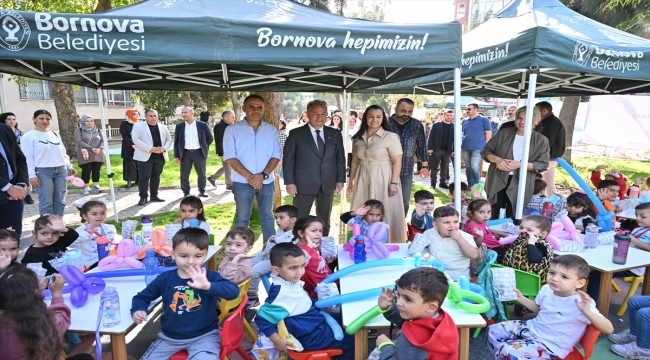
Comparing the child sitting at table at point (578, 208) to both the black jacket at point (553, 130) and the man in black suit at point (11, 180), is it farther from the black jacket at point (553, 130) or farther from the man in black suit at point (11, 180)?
the man in black suit at point (11, 180)

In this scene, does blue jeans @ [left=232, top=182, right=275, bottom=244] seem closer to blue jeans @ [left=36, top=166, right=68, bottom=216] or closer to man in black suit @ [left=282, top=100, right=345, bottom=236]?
man in black suit @ [left=282, top=100, right=345, bottom=236]

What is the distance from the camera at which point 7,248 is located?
9.53 ft

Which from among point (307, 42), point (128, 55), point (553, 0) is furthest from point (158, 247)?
point (553, 0)

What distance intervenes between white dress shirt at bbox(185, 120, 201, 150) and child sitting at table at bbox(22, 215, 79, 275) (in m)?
4.59

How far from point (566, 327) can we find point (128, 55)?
349 centimetres

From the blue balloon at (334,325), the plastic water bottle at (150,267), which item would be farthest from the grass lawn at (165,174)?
the blue balloon at (334,325)

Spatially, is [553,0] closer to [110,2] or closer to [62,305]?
[62,305]

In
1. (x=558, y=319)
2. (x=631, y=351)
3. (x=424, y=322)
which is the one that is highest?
(x=424, y=322)

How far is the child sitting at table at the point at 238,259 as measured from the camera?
3.00 m

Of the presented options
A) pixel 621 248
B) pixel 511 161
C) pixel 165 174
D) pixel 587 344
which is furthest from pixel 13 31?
pixel 165 174

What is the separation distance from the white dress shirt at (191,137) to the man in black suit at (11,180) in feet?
11.7

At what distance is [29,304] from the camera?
1958mm

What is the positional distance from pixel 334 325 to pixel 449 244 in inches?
46.1

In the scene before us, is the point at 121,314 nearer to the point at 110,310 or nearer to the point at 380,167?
the point at 110,310
